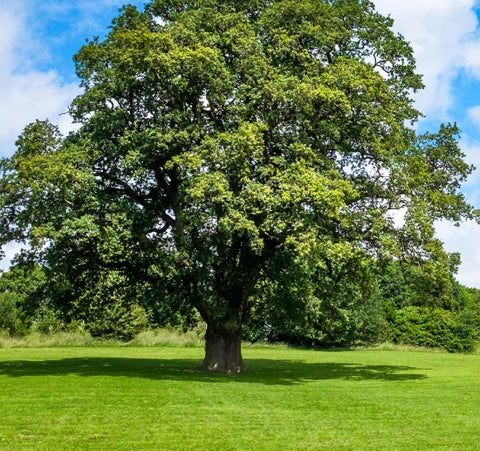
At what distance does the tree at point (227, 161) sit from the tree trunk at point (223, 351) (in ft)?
0.19

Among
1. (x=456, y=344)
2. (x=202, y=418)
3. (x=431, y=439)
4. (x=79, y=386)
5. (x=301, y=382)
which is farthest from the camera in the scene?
(x=456, y=344)

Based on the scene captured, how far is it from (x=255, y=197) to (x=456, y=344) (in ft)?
150

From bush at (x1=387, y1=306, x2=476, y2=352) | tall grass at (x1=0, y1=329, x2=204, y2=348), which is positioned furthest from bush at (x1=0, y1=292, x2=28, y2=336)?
bush at (x1=387, y1=306, x2=476, y2=352)

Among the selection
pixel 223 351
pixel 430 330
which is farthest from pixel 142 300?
pixel 430 330

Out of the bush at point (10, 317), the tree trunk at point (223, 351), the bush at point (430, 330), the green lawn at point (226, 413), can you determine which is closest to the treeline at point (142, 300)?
the bush at point (10, 317)

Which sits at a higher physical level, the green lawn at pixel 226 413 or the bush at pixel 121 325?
the bush at pixel 121 325

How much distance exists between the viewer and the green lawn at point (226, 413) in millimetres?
11055

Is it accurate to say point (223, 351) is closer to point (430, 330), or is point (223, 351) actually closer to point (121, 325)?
point (121, 325)

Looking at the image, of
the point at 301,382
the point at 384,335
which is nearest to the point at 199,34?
the point at 301,382

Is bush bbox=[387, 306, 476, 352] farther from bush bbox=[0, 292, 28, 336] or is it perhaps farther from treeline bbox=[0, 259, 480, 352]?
bush bbox=[0, 292, 28, 336]

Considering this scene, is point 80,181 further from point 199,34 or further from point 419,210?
point 419,210

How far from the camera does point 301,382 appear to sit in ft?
75.2

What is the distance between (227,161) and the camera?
2230 centimetres

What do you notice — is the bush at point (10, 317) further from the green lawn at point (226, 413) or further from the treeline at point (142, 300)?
the green lawn at point (226, 413)
